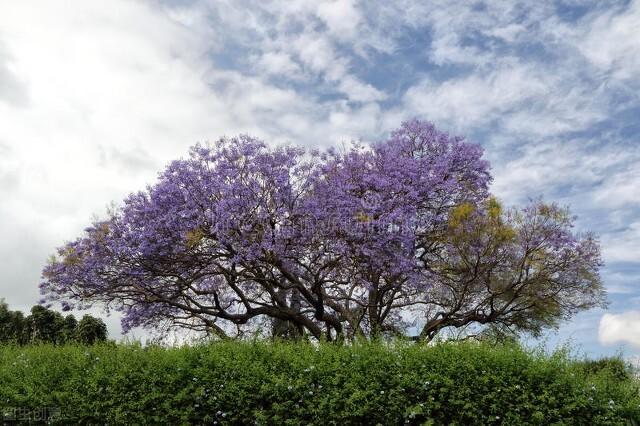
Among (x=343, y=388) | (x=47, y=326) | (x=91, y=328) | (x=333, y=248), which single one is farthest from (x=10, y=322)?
(x=343, y=388)

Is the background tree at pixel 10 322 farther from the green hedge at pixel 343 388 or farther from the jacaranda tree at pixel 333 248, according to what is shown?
the green hedge at pixel 343 388

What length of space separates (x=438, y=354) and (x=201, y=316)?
1418 cm

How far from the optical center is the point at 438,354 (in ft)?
30.6

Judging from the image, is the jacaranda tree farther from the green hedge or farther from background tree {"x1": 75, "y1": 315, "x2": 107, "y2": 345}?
the green hedge

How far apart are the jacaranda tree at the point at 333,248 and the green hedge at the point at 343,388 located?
8.17m

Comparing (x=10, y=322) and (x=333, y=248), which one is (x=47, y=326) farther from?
(x=333, y=248)

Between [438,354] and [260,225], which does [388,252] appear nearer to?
[260,225]

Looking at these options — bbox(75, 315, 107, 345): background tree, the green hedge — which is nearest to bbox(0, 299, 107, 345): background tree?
bbox(75, 315, 107, 345): background tree

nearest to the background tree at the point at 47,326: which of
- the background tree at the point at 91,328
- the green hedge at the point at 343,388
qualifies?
the background tree at the point at 91,328

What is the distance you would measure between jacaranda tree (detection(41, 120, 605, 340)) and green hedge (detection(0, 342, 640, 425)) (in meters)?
8.17

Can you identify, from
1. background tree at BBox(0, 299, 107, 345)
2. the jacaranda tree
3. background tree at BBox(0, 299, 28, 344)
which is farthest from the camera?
background tree at BBox(0, 299, 28, 344)

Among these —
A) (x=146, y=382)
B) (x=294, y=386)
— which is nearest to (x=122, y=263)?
(x=146, y=382)

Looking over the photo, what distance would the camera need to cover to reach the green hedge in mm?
8828

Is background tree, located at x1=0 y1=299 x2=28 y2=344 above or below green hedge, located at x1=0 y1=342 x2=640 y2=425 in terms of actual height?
above
